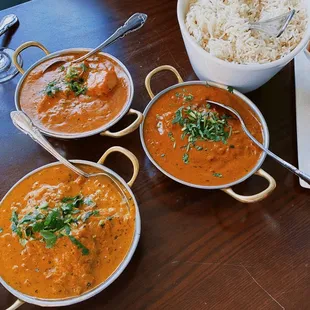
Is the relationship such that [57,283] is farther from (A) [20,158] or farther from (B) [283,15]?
(B) [283,15]

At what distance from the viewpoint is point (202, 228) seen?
1.23 meters

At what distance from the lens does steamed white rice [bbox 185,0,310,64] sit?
1357mm

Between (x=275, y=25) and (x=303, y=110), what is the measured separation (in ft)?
1.01

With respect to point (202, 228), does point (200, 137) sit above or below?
above

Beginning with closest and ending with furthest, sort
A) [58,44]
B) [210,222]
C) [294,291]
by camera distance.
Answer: [294,291], [210,222], [58,44]

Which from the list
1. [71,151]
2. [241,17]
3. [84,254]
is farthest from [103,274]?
[241,17]

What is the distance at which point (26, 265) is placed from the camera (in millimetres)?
1054

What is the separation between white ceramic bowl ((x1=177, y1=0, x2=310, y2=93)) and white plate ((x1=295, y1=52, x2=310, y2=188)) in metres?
0.17

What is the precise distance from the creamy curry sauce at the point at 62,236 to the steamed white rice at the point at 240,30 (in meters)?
0.61

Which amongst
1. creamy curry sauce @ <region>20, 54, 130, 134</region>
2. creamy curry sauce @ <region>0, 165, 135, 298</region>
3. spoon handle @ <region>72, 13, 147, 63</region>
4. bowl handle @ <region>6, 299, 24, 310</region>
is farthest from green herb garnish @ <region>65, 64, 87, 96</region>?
bowl handle @ <region>6, 299, 24, 310</region>

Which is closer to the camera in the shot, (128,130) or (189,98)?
(128,130)

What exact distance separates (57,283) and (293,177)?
80 cm

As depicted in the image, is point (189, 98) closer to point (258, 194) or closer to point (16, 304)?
point (258, 194)

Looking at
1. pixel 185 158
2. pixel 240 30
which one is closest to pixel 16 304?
pixel 185 158
